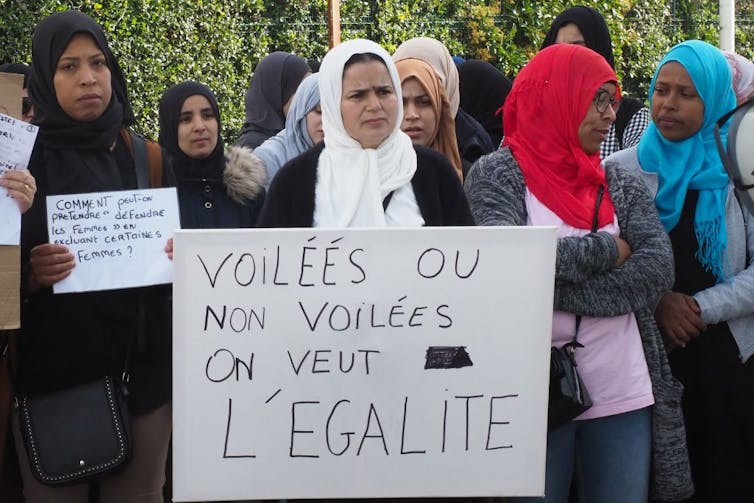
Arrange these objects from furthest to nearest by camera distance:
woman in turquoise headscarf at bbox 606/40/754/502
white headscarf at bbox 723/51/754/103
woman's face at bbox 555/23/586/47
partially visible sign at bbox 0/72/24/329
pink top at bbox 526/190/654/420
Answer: woman's face at bbox 555/23/586/47 → white headscarf at bbox 723/51/754/103 → woman in turquoise headscarf at bbox 606/40/754/502 → pink top at bbox 526/190/654/420 → partially visible sign at bbox 0/72/24/329

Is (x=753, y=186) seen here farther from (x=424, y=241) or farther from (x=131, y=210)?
(x=131, y=210)

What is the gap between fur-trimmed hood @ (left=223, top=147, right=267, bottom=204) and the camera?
3928 millimetres

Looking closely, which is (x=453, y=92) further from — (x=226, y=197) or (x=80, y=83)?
(x=80, y=83)

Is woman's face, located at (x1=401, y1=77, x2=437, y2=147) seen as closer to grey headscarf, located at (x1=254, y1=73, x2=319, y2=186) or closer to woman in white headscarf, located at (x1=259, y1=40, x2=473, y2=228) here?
grey headscarf, located at (x1=254, y1=73, x2=319, y2=186)

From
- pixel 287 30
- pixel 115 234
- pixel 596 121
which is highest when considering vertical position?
pixel 287 30

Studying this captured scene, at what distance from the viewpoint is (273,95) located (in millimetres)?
5496

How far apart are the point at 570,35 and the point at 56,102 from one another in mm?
2744

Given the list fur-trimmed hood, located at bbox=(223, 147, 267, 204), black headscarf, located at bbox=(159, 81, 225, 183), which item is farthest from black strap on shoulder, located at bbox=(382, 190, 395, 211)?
black headscarf, located at bbox=(159, 81, 225, 183)

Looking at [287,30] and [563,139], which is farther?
[287,30]

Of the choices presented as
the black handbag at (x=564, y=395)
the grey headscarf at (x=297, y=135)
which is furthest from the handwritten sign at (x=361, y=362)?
the grey headscarf at (x=297, y=135)

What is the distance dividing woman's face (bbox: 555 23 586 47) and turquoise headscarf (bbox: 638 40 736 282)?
1294 mm

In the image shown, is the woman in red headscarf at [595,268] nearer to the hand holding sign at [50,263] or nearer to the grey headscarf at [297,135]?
the hand holding sign at [50,263]

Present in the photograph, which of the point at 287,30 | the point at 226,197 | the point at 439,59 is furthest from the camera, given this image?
the point at 287,30

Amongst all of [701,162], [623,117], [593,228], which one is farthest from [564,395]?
[623,117]
